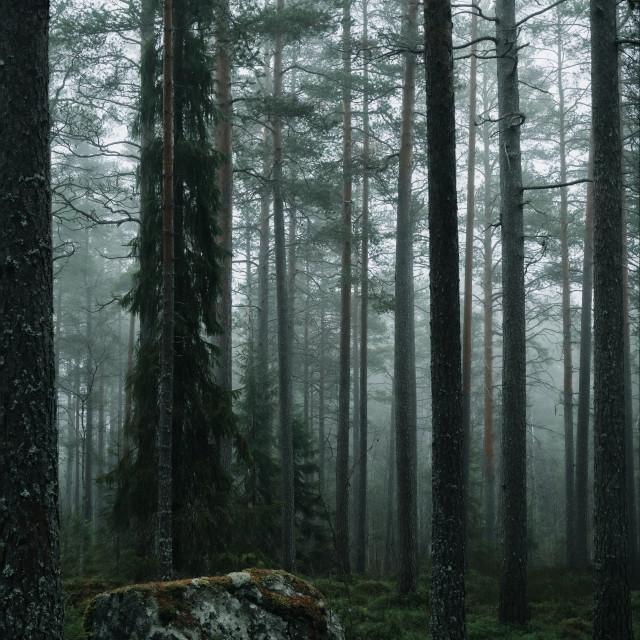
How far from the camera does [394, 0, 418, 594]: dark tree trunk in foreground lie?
12781 millimetres

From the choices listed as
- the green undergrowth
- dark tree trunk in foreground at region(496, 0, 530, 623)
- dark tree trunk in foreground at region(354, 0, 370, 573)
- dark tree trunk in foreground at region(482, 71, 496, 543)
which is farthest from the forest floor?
dark tree trunk in foreground at region(482, 71, 496, 543)

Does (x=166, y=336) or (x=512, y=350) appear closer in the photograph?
(x=166, y=336)

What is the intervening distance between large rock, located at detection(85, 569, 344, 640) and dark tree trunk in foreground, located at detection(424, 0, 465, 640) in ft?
4.80

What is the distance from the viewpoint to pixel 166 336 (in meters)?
8.73

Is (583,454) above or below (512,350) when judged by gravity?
below

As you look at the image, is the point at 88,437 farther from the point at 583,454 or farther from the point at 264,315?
the point at 583,454

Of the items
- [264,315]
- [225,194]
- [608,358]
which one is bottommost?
[608,358]

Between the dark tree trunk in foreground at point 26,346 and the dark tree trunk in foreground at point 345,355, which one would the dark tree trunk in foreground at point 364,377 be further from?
the dark tree trunk in foreground at point 26,346

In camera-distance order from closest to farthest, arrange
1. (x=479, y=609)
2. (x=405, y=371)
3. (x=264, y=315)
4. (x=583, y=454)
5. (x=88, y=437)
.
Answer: (x=479, y=609) < (x=405, y=371) < (x=583, y=454) < (x=264, y=315) < (x=88, y=437)

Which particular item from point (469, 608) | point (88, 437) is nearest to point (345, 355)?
point (469, 608)

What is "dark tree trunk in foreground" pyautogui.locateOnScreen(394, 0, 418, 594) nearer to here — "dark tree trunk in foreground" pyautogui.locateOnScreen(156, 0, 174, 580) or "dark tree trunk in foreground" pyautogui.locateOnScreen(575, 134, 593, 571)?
"dark tree trunk in foreground" pyautogui.locateOnScreen(156, 0, 174, 580)

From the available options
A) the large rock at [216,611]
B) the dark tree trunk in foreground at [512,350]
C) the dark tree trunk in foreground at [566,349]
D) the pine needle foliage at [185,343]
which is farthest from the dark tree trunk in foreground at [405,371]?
the dark tree trunk in foreground at [566,349]

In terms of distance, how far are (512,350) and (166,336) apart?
5.37m

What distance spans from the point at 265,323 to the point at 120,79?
8629 mm
